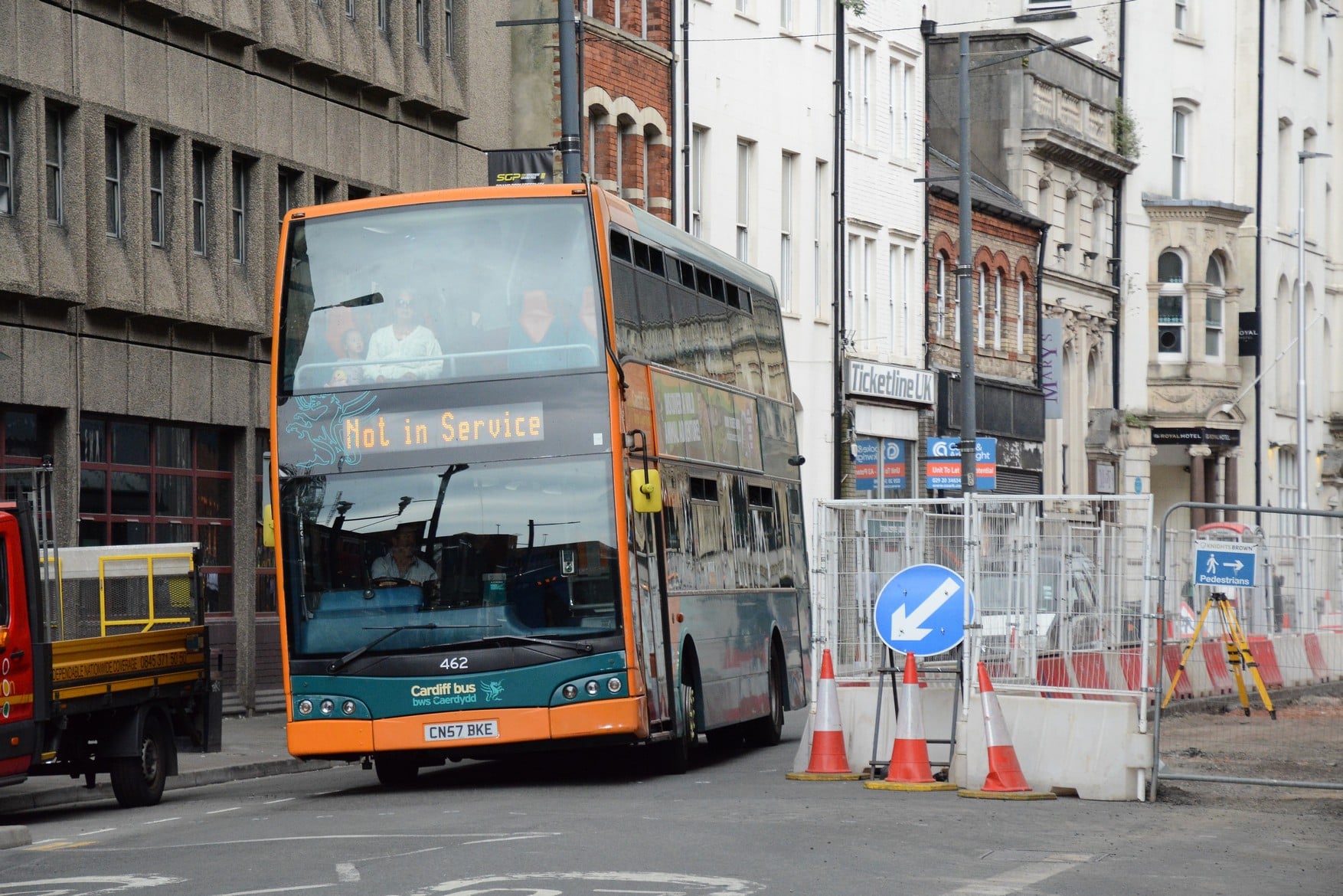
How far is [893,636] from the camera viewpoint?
1727 centimetres

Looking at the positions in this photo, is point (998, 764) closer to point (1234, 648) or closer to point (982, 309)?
point (1234, 648)

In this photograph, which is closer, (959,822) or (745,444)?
(959,822)

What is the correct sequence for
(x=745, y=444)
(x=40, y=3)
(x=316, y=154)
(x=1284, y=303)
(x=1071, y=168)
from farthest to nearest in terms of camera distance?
(x=1284, y=303), (x=1071, y=168), (x=316, y=154), (x=40, y=3), (x=745, y=444)

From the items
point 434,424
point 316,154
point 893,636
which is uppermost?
point 316,154

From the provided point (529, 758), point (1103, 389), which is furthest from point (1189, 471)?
point (529, 758)

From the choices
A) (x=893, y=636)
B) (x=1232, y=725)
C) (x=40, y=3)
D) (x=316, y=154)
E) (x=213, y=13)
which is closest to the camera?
(x=893, y=636)

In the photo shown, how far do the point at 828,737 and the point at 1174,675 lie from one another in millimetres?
7891

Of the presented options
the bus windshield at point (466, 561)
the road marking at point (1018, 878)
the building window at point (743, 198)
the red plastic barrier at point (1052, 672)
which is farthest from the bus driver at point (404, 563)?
the building window at point (743, 198)

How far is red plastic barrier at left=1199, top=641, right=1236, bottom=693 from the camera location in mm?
23797

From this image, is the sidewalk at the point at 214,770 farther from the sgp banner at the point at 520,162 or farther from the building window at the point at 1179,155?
the building window at the point at 1179,155

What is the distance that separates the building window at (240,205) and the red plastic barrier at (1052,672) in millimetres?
15245

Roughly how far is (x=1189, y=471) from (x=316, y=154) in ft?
125

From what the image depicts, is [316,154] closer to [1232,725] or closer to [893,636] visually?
[1232,725]

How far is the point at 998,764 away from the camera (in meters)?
16.4
